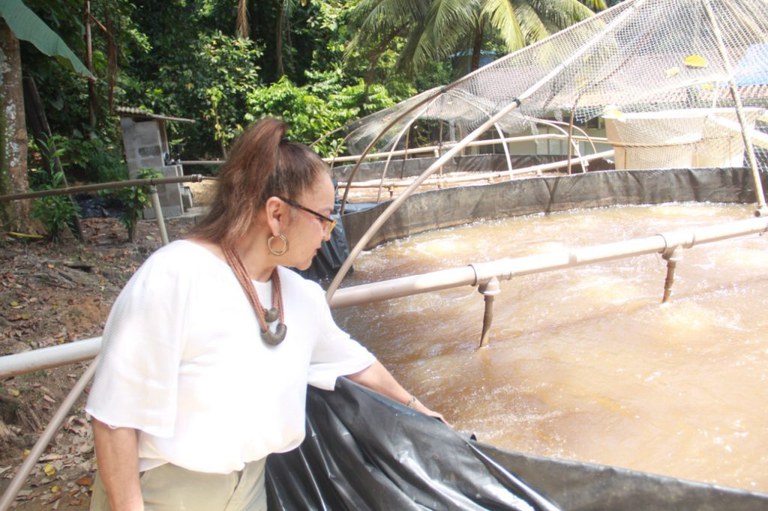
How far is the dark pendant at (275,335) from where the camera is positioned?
49.5 inches

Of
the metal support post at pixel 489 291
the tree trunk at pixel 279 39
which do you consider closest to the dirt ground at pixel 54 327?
the metal support post at pixel 489 291

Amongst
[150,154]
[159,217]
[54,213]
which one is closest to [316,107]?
[150,154]

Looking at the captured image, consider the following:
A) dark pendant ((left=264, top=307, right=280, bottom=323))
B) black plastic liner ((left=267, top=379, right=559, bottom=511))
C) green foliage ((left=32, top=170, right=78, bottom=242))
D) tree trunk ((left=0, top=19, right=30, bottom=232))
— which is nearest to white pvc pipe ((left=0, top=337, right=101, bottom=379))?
black plastic liner ((left=267, top=379, right=559, bottom=511))

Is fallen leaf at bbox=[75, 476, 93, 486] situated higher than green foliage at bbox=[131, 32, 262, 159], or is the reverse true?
green foliage at bbox=[131, 32, 262, 159]

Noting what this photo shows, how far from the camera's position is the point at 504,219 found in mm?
8109

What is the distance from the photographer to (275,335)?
1273mm

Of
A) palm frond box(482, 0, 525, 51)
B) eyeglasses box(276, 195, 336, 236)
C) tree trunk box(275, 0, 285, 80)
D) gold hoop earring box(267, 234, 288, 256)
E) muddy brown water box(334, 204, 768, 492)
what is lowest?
muddy brown water box(334, 204, 768, 492)

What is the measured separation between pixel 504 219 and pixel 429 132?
11.7 meters

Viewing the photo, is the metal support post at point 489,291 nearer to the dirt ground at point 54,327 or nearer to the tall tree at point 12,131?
the dirt ground at point 54,327

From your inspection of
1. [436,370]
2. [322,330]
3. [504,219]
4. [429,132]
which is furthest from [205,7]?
[322,330]

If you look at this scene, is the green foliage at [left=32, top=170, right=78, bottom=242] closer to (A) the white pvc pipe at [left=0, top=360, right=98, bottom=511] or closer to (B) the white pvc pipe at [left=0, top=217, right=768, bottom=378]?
(B) the white pvc pipe at [left=0, top=217, right=768, bottom=378]

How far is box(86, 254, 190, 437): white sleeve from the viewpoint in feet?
3.53

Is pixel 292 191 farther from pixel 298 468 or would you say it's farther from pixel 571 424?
pixel 571 424

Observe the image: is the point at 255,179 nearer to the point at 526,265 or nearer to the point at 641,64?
the point at 526,265
